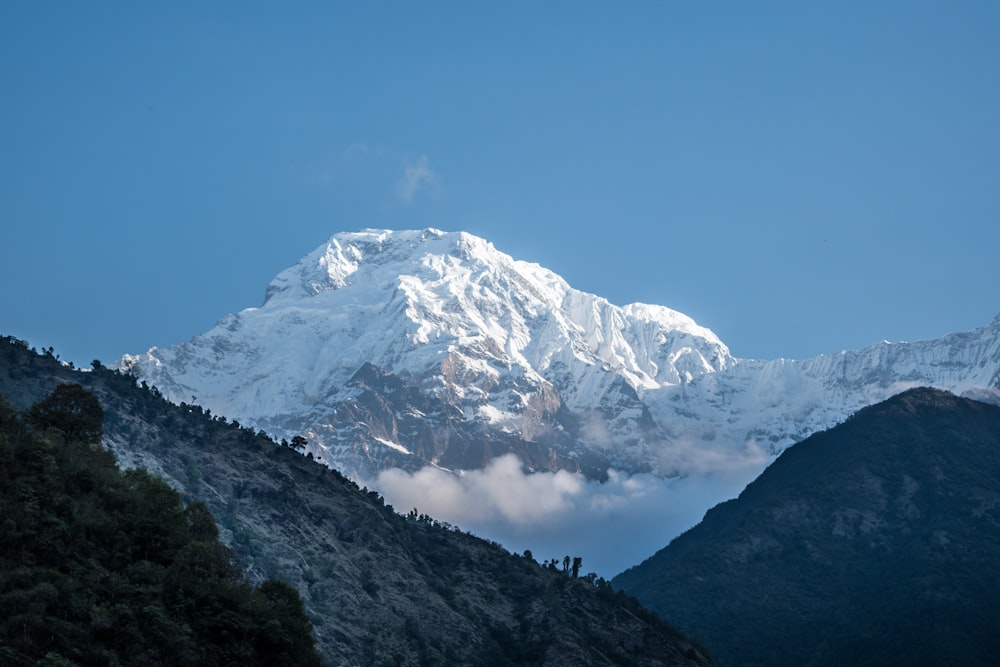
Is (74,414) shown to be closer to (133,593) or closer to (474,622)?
(133,593)

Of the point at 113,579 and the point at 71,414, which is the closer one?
the point at 113,579

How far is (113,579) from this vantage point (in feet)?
389

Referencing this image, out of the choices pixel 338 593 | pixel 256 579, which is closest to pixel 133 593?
pixel 256 579

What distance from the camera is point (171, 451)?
199375 millimetres

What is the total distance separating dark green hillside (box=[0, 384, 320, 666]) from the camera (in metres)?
109

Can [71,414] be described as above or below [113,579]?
above

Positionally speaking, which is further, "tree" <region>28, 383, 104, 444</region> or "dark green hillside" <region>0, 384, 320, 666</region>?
"tree" <region>28, 383, 104, 444</region>

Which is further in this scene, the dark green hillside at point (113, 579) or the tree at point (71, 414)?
the tree at point (71, 414)

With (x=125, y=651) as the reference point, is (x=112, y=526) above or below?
above

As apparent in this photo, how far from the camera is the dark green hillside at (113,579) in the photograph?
109m

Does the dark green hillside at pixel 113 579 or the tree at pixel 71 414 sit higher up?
the tree at pixel 71 414

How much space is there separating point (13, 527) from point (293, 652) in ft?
86.4

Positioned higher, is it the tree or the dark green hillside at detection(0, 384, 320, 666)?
the tree

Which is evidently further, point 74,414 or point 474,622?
point 474,622
